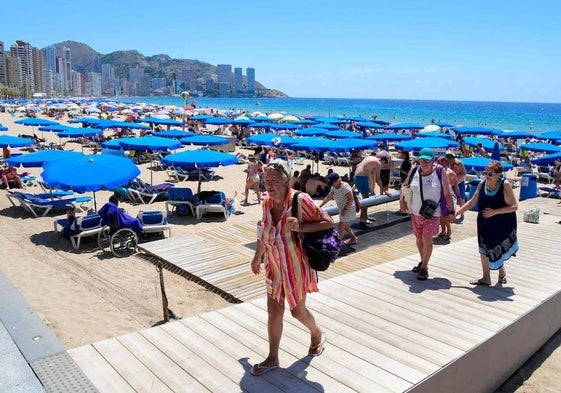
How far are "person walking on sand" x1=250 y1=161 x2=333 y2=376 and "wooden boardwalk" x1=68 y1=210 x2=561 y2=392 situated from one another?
1.07ft

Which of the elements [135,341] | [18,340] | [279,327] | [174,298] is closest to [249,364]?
[279,327]

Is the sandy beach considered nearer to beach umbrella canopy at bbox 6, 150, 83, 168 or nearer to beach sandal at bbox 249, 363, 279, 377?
beach umbrella canopy at bbox 6, 150, 83, 168

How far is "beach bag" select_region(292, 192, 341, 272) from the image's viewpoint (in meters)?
2.84

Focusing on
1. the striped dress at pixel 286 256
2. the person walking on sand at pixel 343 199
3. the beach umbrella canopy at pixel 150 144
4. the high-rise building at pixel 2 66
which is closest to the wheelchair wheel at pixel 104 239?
the person walking on sand at pixel 343 199

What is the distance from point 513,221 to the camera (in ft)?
15.0

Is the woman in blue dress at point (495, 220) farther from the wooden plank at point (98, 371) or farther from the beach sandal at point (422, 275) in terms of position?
the wooden plank at point (98, 371)

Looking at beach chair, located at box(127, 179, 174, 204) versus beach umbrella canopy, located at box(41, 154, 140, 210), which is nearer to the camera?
beach umbrella canopy, located at box(41, 154, 140, 210)

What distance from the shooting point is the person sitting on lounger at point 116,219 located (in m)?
7.92

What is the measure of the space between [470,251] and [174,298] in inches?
146

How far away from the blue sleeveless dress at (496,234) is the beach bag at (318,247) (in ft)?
7.56

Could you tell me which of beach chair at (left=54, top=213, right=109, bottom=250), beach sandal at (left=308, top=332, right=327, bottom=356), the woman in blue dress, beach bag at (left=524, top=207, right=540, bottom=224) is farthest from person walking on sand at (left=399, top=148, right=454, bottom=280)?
beach chair at (left=54, top=213, right=109, bottom=250)

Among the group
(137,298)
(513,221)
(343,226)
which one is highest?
(513,221)

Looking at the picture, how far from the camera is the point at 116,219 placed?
312 inches

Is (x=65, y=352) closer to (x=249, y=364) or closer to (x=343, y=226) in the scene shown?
(x=249, y=364)
